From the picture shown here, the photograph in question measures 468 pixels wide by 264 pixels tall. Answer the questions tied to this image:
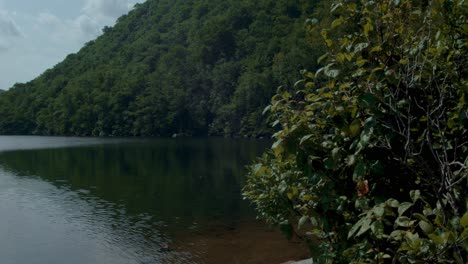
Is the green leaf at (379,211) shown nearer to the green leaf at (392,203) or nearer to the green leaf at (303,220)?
the green leaf at (392,203)

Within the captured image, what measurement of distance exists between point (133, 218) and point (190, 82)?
90.5 m

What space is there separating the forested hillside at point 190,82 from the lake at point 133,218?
52462mm

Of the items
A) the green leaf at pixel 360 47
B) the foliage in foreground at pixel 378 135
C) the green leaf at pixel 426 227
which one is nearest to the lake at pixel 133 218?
the foliage in foreground at pixel 378 135

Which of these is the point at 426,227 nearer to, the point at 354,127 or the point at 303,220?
the point at 354,127

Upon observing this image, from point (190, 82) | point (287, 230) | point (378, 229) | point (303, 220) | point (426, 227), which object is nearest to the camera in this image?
point (426, 227)

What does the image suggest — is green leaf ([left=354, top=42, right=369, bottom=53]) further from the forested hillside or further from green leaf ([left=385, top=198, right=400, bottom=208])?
the forested hillside

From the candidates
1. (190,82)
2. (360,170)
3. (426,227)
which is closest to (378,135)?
(360,170)

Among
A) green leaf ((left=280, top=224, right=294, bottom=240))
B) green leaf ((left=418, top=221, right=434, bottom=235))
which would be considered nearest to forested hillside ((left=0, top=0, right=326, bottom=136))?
green leaf ((left=280, top=224, right=294, bottom=240))

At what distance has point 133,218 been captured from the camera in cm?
2583

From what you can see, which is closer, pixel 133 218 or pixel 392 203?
pixel 392 203

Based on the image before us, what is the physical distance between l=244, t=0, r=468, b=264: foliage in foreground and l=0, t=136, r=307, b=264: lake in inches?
566

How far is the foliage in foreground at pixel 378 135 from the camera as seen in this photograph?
3543 mm

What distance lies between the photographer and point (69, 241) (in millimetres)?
21984

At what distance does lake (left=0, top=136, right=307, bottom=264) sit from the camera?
1956 cm
